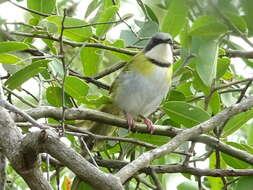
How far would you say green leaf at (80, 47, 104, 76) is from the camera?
2.86 metres

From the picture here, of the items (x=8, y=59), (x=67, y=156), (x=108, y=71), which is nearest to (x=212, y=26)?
(x=67, y=156)

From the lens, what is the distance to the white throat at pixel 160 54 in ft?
11.5

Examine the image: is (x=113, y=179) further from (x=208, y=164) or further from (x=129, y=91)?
(x=129, y=91)

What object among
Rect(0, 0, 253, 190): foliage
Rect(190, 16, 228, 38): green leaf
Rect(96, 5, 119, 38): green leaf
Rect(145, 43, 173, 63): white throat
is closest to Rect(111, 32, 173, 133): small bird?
Rect(145, 43, 173, 63): white throat

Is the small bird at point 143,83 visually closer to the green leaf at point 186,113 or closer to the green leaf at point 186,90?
the green leaf at point 186,90

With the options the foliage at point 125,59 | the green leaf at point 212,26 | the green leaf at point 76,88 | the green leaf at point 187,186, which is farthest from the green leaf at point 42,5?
Answer: the green leaf at point 212,26

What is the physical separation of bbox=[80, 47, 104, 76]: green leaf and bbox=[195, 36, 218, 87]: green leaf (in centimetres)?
71

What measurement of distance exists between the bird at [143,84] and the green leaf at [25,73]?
3.15 feet

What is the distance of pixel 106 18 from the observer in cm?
266

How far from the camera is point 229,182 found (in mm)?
2588

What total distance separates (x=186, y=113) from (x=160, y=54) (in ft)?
3.52

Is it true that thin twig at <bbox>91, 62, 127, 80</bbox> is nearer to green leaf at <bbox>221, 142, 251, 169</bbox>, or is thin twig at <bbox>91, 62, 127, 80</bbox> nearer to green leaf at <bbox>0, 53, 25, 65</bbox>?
green leaf at <bbox>0, 53, 25, 65</bbox>

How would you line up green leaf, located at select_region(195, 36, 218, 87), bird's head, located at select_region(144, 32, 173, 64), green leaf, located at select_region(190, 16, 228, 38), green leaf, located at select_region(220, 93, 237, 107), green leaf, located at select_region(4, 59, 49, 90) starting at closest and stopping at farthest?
1. green leaf, located at select_region(190, 16, 228, 38)
2. green leaf, located at select_region(195, 36, 218, 87)
3. green leaf, located at select_region(4, 59, 49, 90)
4. green leaf, located at select_region(220, 93, 237, 107)
5. bird's head, located at select_region(144, 32, 173, 64)

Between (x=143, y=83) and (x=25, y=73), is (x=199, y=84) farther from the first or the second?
(x=143, y=83)
